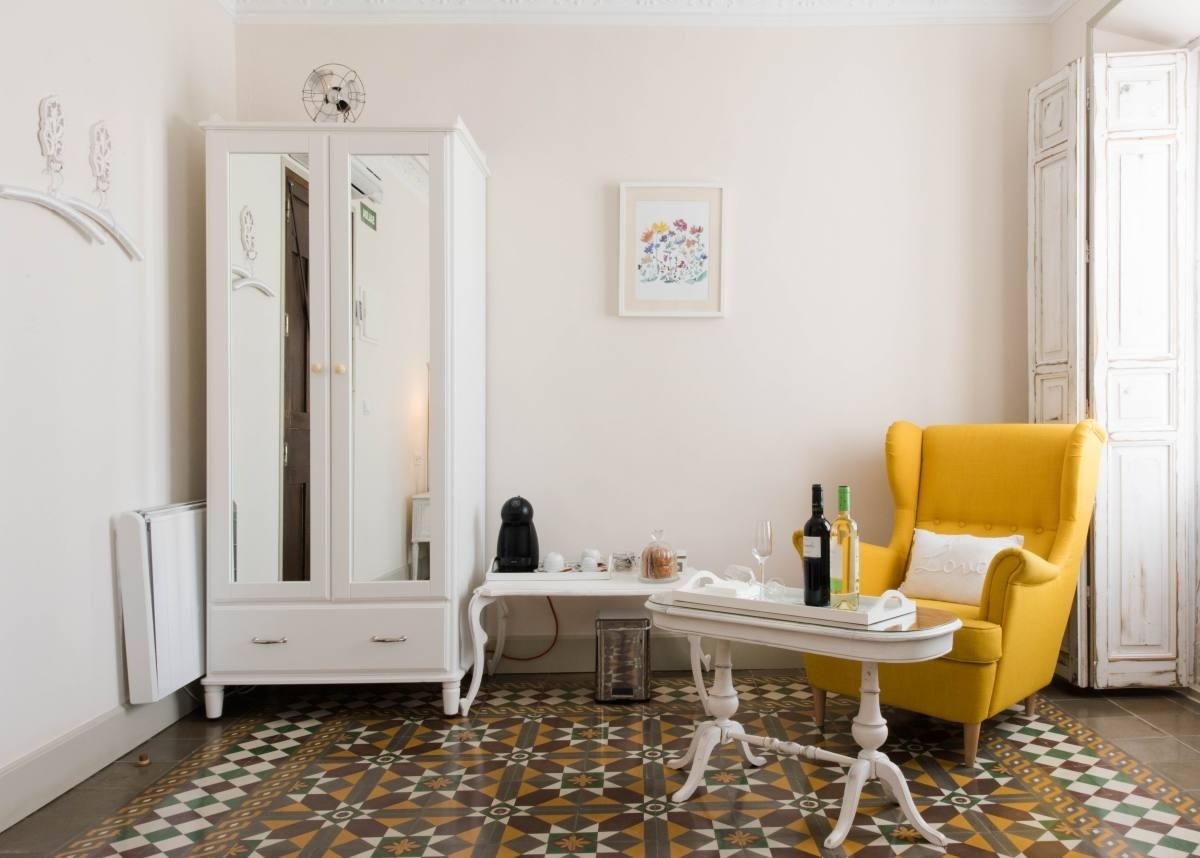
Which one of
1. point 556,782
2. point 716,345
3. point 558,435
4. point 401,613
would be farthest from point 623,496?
point 556,782

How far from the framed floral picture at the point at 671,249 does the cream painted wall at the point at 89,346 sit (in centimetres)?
180

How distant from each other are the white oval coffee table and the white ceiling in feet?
8.72

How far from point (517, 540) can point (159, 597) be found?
4.38 feet

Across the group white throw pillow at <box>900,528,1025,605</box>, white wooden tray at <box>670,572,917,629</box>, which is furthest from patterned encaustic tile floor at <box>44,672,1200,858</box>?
white wooden tray at <box>670,572,917,629</box>

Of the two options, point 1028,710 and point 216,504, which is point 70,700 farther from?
point 1028,710

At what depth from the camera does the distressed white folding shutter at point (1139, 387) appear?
3.67m

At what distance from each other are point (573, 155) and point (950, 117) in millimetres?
1713

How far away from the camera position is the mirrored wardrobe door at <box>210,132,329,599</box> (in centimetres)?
341

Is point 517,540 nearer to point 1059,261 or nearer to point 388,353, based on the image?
point 388,353

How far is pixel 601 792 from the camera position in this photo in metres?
2.76

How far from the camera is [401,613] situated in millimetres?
3455

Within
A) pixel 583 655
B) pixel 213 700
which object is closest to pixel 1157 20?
pixel 583 655

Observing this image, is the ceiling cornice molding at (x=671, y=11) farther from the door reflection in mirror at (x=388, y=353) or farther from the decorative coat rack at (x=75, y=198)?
the decorative coat rack at (x=75, y=198)

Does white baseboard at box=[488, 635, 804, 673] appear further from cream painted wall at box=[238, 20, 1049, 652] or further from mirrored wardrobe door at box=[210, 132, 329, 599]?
mirrored wardrobe door at box=[210, 132, 329, 599]
